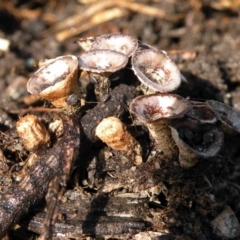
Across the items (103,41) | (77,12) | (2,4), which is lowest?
(77,12)

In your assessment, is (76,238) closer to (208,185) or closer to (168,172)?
(168,172)

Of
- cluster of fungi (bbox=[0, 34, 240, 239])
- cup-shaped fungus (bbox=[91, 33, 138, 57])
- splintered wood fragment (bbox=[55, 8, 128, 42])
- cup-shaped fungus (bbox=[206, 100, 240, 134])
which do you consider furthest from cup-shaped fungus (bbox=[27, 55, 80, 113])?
splintered wood fragment (bbox=[55, 8, 128, 42])

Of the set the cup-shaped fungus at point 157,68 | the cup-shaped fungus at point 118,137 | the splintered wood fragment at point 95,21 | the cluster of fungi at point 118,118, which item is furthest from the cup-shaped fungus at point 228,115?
the splintered wood fragment at point 95,21

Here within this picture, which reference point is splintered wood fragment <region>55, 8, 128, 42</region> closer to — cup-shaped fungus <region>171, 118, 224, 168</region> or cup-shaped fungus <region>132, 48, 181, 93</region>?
cup-shaped fungus <region>132, 48, 181, 93</region>

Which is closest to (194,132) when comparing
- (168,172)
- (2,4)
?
(168,172)

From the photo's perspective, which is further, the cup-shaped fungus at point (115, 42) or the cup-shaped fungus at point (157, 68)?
the cup-shaped fungus at point (115, 42)

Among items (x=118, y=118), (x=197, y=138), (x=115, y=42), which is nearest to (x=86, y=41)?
(x=115, y=42)

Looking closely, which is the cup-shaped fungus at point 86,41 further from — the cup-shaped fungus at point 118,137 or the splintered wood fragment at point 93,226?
the splintered wood fragment at point 93,226
